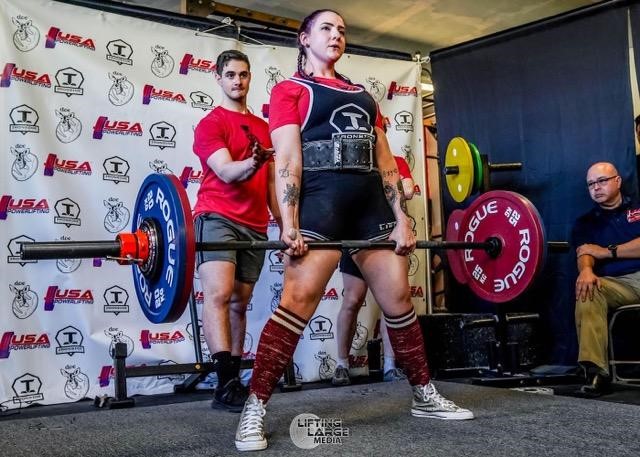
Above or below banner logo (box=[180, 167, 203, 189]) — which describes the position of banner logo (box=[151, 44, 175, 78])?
above

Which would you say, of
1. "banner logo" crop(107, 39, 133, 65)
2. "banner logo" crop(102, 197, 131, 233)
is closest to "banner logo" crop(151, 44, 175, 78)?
"banner logo" crop(107, 39, 133, 65)

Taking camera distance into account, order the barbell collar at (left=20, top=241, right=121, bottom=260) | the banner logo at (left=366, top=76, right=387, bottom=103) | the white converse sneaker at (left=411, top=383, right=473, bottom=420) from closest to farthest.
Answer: the barbell collar at (left=20, top=241, right=121, bottom=260) → the white converse sneaker at (left=411, top=383, right=473, bottom=420) → the banner logo at (left=366, top=76, right=387, bottom=103)

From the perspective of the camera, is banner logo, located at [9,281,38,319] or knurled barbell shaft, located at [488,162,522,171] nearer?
banner logo, located at [9,281,38,319]

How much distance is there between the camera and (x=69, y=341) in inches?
126

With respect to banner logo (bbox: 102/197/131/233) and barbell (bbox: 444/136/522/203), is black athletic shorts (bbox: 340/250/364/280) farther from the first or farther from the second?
banner logo (bbox: 102/197/131/233)

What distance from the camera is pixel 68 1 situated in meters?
3.31

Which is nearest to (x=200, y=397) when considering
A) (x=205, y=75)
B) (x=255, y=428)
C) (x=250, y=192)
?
(x=250, y=192)

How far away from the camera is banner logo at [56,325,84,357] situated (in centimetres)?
316

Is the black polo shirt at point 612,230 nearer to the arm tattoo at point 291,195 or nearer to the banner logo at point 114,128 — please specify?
the arm tattoo at point 291,195

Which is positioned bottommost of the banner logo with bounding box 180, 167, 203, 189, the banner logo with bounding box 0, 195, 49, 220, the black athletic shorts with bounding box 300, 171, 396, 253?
the black athletic shorts with bounding box 300, 171, 396, 253

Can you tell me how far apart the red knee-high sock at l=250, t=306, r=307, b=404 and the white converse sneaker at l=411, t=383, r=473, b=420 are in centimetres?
55

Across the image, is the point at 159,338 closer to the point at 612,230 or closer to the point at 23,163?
the point at 23,163

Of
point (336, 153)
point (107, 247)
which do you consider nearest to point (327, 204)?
point (336, 153)

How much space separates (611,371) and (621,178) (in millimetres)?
1055
